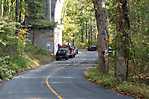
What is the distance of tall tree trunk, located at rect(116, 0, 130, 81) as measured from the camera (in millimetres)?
26938

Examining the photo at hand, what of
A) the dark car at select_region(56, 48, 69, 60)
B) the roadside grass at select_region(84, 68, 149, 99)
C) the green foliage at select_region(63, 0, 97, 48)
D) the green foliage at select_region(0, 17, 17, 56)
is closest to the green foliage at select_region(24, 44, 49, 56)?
the dark car at select_region(56, 48, 69, 60)

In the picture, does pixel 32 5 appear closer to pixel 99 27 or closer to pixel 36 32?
pixel 36 32

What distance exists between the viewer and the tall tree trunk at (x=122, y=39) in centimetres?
2694

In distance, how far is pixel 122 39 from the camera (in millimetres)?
27484

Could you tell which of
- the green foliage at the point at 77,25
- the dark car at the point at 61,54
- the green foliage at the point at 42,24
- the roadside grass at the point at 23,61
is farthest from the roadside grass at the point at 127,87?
the green foliage at the point at 77,25

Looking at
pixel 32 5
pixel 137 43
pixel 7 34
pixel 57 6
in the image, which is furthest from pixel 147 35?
pixel 57 6

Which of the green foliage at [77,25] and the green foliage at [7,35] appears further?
the green foliage at [77,25]

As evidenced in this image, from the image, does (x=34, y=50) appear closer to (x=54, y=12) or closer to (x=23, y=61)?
(x=54, y=12)

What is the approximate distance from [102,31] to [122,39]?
7.70 m

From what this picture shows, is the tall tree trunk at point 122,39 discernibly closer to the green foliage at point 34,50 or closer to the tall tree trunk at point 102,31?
the tall tree trunk at point 102,31

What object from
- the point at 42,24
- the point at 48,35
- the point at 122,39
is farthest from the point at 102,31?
the point at 48,35

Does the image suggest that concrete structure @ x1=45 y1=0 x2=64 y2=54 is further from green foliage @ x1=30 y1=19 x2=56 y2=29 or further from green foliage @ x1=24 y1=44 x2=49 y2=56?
green foliage @ x1=24 y1=44 x2=49 y2=56

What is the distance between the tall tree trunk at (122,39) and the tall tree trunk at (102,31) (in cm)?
727

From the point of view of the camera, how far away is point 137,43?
3534 centimetres
